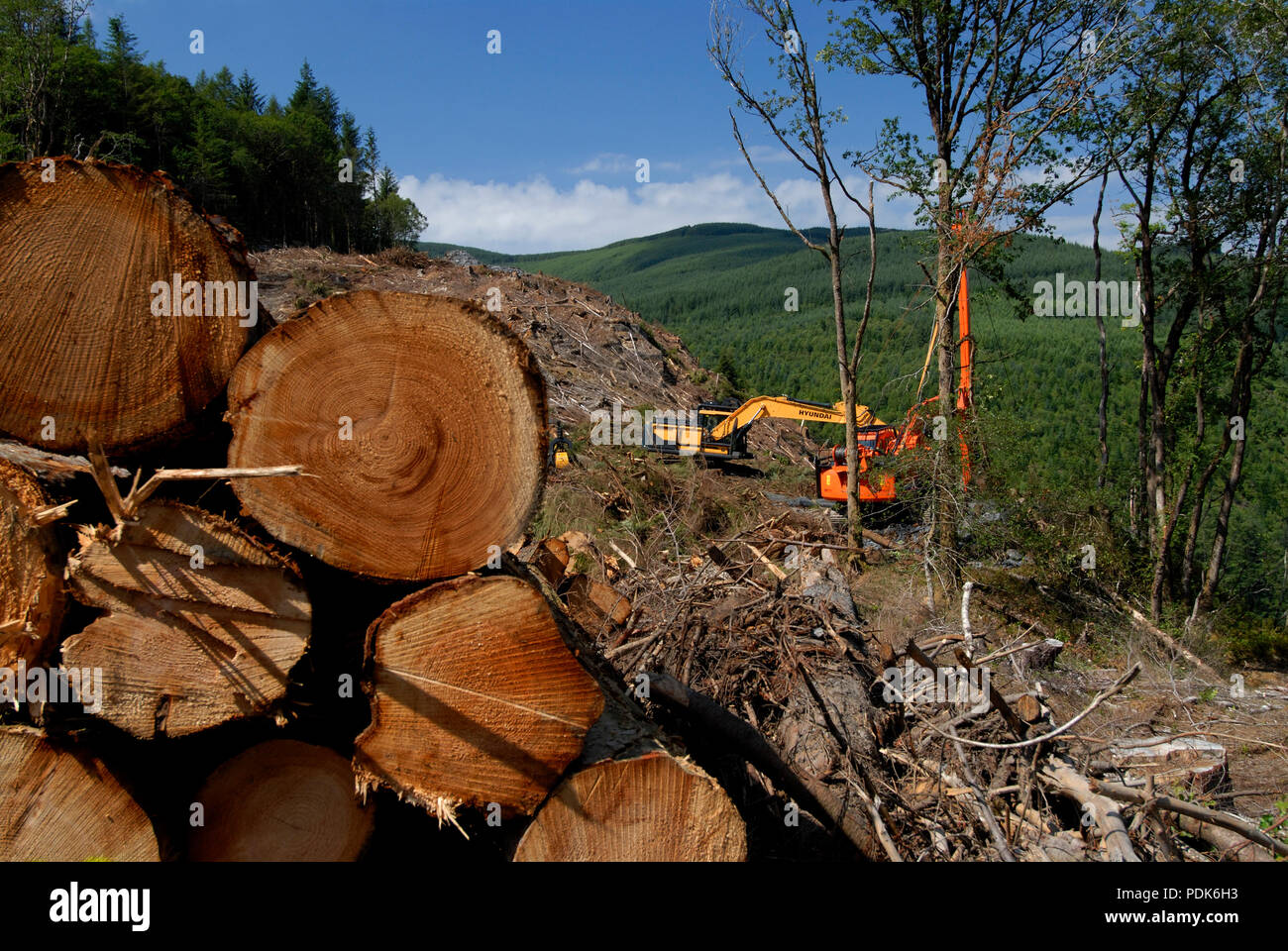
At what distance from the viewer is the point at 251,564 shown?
2.40 meters

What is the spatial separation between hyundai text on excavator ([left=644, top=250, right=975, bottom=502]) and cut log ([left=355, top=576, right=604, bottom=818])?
32.3 feet

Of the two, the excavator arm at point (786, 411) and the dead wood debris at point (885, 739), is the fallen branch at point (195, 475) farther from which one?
the excavator arm at point (786, 411)

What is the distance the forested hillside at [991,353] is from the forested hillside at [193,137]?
26939 millimetres

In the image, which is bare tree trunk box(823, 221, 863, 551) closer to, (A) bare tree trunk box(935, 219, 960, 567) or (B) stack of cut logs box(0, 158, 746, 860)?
(A) bare tree trunk box(935, 219, 960, 567)

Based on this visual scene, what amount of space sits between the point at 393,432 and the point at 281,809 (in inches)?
54.7

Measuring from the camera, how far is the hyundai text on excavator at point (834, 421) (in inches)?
466

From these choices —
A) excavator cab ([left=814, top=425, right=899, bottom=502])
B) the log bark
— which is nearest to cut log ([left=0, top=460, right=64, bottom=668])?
the log bark

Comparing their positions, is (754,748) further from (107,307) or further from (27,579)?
(107,307)

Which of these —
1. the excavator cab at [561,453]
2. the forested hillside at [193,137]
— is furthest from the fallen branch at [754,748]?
the forested hillside at [193,137]

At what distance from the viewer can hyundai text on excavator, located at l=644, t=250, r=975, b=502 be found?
11836 millimetres

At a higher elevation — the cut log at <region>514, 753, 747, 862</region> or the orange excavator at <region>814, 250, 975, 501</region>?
the orange excavator at <region>814, 250, 975, 501</region>

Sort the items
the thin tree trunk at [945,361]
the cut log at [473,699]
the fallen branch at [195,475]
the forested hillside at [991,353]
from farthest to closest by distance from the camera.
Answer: the forested hillside at [991,353] < the thin tree trunk at [945,361] < the cut log at [473,699] < the fallen branch at [195,475]

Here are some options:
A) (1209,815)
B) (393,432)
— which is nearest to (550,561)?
(393,432)

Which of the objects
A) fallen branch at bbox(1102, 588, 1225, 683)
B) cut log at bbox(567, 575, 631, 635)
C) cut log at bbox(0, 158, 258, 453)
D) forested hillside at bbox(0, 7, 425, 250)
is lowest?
fallen branch at bbox(1102, 588, 1225, 683)
